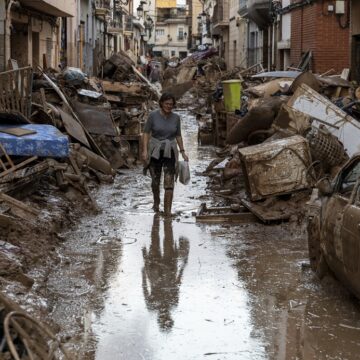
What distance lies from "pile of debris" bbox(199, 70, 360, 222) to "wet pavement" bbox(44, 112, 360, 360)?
658mm

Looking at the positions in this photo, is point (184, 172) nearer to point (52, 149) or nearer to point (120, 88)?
point (52, 149)

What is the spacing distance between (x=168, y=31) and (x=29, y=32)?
102656mm

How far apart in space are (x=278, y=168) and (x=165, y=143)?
5.36 ft

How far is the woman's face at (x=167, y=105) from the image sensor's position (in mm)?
10719

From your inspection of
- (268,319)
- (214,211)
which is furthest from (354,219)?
(214,211)

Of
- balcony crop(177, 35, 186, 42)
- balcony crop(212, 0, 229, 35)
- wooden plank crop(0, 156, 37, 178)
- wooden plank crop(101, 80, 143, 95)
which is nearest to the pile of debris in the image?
wooden plank crop(0, 156, 37, 178)

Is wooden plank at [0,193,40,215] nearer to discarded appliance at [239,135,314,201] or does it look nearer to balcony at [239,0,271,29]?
discarded appliance at [239,135,314,201]

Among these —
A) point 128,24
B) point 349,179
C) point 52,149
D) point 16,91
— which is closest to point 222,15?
point 128,24

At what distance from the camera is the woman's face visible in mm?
10719

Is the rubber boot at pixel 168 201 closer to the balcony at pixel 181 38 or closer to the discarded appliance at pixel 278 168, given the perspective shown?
the discarded appliance at pixel 278 168

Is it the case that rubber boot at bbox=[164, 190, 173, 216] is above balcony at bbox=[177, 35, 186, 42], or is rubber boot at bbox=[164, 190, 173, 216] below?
below

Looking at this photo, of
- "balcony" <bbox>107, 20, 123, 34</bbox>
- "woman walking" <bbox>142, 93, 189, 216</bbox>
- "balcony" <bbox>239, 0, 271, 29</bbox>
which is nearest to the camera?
"woman walking" <bbox>142, 93, 189, 216</bbox>

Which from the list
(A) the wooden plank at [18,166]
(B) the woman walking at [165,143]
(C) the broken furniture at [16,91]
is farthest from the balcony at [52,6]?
(A) the wooden plank at [18,166]

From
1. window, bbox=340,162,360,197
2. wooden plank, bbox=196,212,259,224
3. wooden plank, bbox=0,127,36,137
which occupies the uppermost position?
wooden plank, bbox=0,127,36,137
